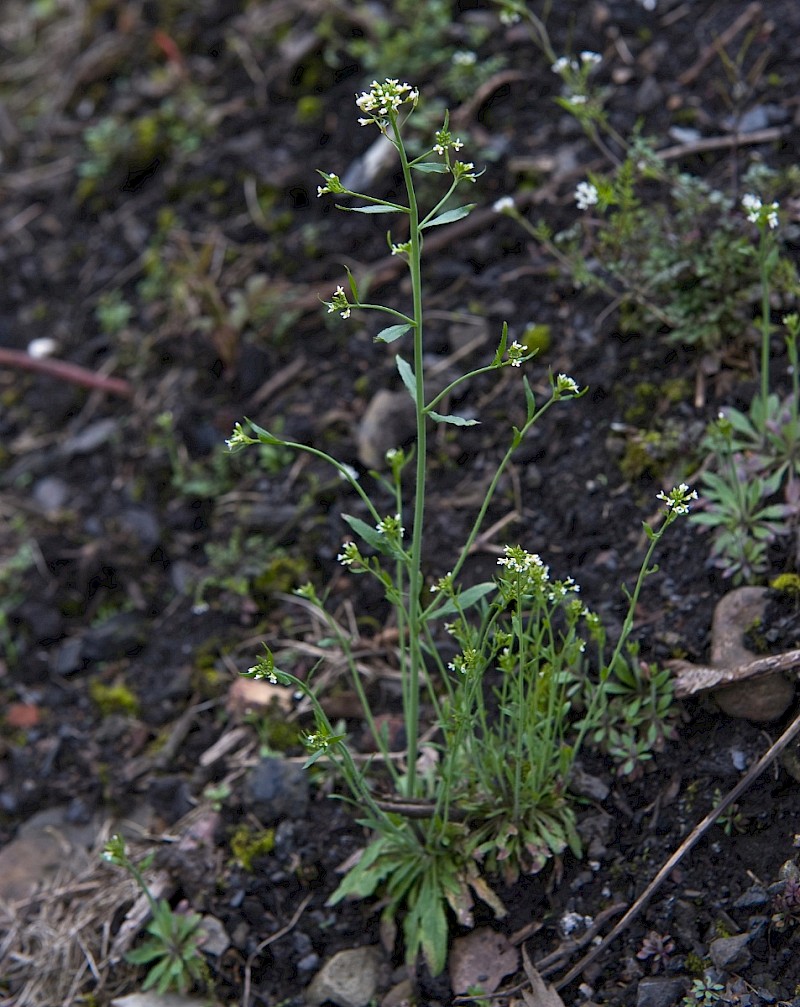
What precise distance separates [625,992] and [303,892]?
882 millimetres

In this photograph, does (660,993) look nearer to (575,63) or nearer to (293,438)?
(293,438)

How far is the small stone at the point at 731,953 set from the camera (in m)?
2.27

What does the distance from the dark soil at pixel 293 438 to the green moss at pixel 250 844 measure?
0.08 feet

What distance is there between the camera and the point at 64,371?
14.8 feet

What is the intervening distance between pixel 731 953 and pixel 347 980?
92 centimetres

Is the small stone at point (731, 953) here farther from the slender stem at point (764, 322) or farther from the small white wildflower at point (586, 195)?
the small white wildflower at point (586, 195)

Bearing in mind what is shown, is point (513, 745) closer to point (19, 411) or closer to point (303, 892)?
point (303, 892)

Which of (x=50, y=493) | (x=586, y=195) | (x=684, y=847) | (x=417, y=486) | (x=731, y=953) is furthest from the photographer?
(x=50, y=493)

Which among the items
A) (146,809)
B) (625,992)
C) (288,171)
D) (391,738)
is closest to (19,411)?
(288,171)

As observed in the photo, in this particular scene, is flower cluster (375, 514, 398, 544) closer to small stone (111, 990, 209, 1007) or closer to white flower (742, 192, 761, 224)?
white flower (742, 192, 761, 224)

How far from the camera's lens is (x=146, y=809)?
3180 millimetres

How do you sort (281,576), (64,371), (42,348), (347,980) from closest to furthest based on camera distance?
(347,980) → (281,576) → (64,371) → (42,348)

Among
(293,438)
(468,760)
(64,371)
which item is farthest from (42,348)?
(468,760)

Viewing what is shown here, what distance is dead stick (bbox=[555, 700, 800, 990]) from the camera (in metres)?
2.38
